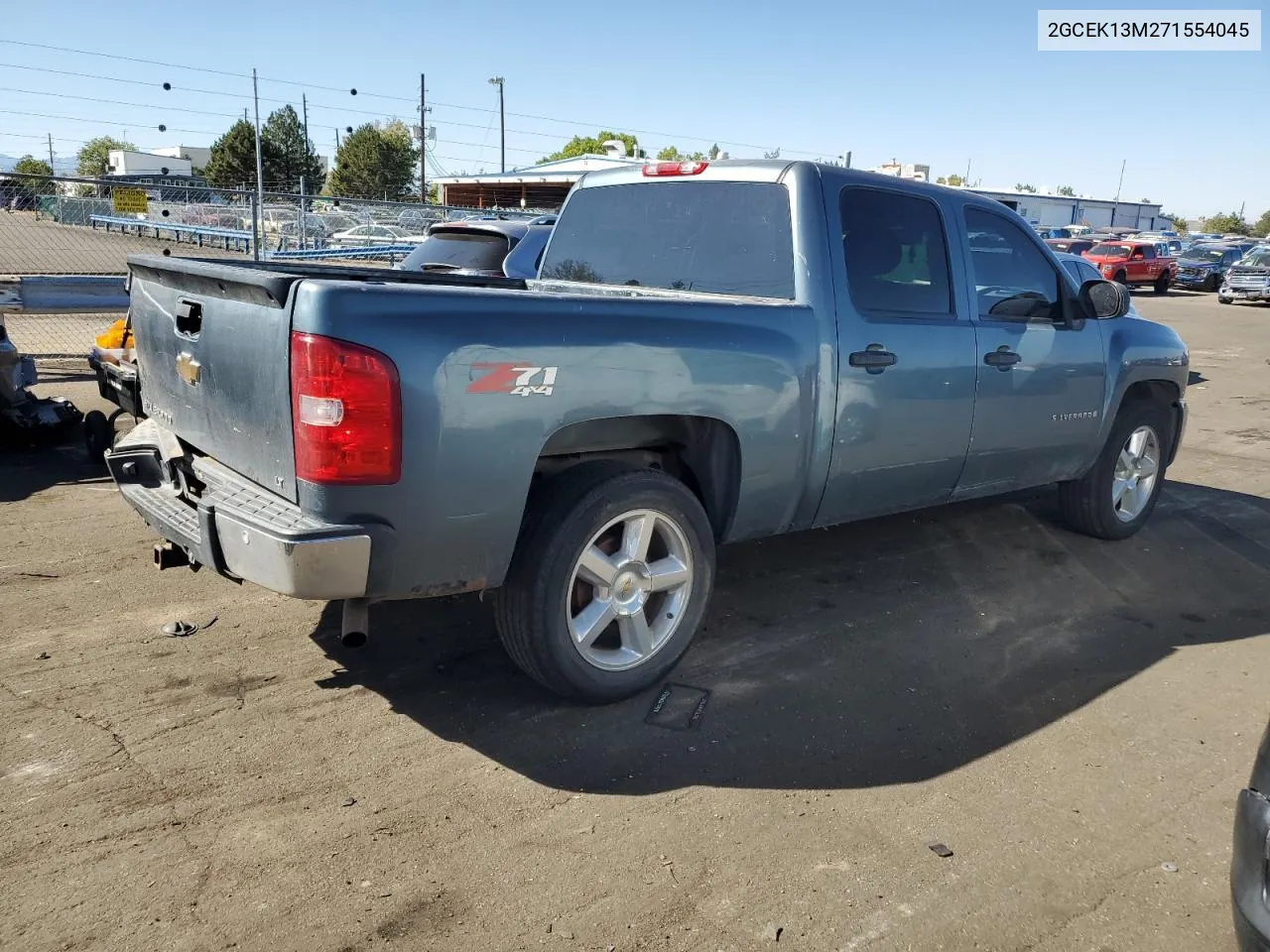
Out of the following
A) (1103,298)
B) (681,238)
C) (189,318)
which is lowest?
(189,318)

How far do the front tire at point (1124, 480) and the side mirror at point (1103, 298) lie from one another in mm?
775

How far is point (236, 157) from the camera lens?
7044 centimetres

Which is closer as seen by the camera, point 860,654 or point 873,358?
point 873,358

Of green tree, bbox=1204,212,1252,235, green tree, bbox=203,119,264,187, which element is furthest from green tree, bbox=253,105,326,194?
green tree, bbox=1204,212,1252,235

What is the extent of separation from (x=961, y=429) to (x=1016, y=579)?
1162 mm

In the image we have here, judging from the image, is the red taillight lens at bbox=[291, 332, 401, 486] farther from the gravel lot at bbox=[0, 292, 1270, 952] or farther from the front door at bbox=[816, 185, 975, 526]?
the front door at bbox=[816, 185, 975, 526]

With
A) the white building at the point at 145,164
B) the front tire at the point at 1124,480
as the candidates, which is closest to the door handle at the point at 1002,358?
the front tire at the point at 1124,480

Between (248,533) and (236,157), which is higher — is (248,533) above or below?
below

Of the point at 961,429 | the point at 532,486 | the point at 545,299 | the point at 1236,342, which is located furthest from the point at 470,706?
the point at 1236,342

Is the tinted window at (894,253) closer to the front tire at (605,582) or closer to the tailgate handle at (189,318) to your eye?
the front tire at (605,582)

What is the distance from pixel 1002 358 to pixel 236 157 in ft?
247

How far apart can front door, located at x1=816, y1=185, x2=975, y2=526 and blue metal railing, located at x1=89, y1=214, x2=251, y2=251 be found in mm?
14068

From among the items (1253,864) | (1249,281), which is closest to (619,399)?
(1253,864)

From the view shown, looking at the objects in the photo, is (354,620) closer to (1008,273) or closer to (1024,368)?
(1024,368)
